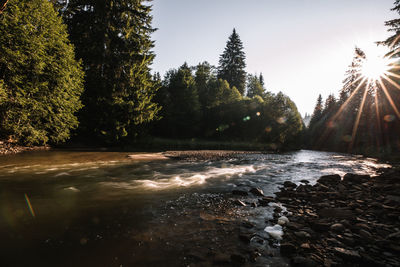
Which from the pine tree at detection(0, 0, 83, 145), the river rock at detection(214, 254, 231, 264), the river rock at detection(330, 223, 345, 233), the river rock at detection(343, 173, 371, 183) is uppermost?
the pine tree at detection(0, 0, 83, 145)

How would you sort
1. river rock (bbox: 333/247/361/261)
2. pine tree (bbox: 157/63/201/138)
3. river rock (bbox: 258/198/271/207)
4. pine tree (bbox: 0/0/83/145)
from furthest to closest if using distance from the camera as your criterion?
pine tree (bbox: 157/63/201/138) → pine tree (bbox: 0/0/83/145) → river rock (bbox: 258/198/271/207) → river rock (bbox: 333/247/361/261)

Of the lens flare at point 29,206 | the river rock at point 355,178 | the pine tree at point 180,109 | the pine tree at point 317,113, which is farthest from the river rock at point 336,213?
the pine tree at point 317,113

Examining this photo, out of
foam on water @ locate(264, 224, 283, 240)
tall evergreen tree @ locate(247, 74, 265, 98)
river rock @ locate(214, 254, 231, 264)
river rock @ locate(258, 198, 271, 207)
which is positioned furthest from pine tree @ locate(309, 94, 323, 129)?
river rock @ locate(214, 254, 231, 264)

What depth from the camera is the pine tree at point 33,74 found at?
12984 mm

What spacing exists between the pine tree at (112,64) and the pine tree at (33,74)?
4.57 meters

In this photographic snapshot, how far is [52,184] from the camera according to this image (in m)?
7.30

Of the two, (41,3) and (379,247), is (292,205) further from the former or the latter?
(41,3)

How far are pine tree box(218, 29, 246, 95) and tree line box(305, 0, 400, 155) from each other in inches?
1087

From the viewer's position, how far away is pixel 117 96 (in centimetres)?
2181

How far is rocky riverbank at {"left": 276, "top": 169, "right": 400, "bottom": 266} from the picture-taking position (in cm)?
300

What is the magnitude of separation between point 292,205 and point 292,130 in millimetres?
41419

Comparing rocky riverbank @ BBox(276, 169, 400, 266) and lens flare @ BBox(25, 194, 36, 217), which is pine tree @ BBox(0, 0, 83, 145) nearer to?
lens flare @ BBox(25, 194, 36, 217)

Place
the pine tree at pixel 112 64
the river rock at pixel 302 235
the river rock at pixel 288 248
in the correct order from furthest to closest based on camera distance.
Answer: the pine tree at pixel 112 64 → the river rock at pixel 302 235 → the river rock at pixel 288 248

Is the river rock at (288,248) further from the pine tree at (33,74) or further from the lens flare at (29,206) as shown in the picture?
the pine tree at (33,74)
